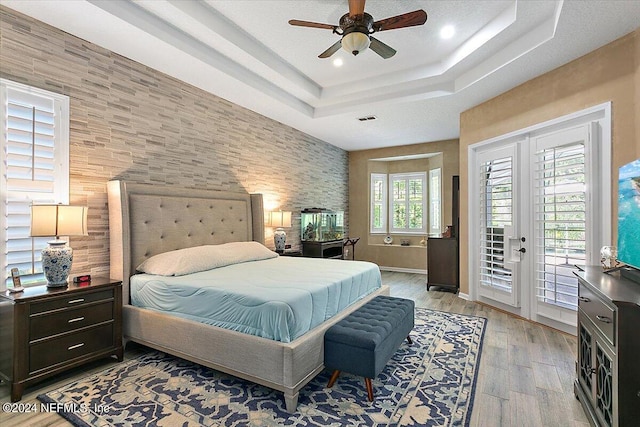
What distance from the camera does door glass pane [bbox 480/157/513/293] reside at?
4.08m

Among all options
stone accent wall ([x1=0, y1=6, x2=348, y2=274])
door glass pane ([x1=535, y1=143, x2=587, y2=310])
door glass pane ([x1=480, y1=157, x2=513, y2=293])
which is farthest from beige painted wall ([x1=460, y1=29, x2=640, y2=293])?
stone accent wall ([x1=0, y1=6, x2=348, y2=274])

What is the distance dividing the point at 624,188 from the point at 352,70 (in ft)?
10.1

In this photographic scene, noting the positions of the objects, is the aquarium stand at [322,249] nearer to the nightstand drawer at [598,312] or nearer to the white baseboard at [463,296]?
the white baseboard at [463,296]

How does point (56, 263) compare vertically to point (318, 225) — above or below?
below

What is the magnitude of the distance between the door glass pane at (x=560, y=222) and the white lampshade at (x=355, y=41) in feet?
7.91

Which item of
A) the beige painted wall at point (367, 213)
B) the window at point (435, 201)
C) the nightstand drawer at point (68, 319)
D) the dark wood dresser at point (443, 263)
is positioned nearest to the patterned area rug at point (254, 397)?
the nightstand drawer at point (68, 319)

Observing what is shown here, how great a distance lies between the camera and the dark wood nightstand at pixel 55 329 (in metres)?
2.18

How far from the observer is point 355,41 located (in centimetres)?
251

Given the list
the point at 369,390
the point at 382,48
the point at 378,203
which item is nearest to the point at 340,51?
the point at 382,48

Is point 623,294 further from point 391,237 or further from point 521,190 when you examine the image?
point 391,237

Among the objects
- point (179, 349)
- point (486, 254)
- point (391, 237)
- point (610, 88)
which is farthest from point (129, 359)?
point (391, 237)

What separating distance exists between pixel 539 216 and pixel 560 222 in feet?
0.89

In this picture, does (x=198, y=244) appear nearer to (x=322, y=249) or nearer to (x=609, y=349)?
(x=322, y=249)

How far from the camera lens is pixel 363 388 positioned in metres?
2.34
